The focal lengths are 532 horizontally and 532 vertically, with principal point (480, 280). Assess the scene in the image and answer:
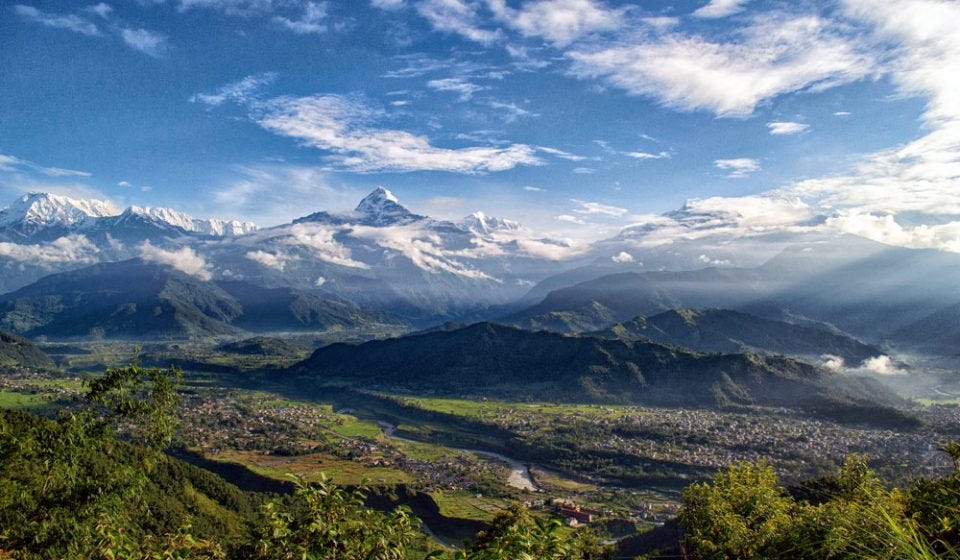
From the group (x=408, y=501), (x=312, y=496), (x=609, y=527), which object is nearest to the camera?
(x=312, y=496)

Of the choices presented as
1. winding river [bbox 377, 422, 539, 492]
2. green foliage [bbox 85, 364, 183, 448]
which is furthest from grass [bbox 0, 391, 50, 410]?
green foliage [bbox 85, 364, 183, 448]

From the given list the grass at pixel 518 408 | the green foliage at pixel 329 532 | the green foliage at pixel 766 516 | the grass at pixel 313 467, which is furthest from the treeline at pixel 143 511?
the grass at pixel 518 408

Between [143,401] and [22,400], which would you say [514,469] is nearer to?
[143,401]

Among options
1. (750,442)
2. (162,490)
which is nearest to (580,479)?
(750,442)

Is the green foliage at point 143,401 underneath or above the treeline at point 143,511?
above

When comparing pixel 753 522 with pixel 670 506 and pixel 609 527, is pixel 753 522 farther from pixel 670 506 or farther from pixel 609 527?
pixel 670 506

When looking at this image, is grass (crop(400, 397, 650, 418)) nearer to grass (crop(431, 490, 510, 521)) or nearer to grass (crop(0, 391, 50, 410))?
grass (crop(431, 490, 510, 521))

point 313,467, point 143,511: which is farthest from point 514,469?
point 143,511

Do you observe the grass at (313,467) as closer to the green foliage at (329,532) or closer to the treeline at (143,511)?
the treeline at (143,511)
